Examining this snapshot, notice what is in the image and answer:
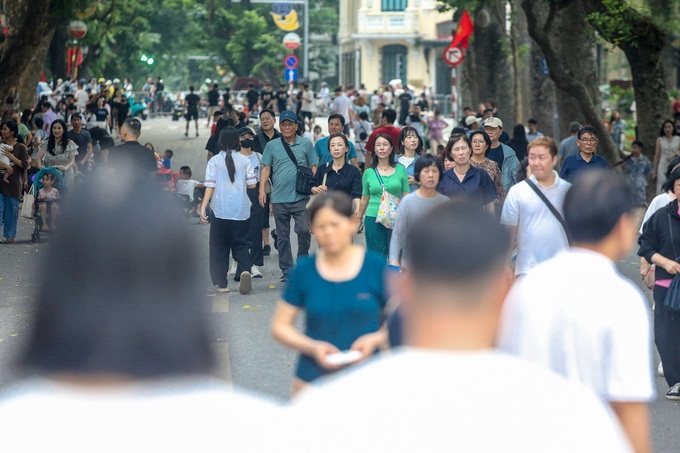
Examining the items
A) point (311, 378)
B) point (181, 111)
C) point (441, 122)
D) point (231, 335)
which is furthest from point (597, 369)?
point (181, 111)

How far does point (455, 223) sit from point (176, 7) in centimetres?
7100

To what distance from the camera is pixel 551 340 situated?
370cm

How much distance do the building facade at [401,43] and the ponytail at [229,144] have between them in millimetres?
62735

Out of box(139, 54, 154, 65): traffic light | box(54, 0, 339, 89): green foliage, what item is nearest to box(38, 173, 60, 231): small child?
box(54, 0, 339, 89): green foliage

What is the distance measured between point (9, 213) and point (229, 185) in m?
6.10

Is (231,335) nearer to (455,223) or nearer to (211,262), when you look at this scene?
(211,262)

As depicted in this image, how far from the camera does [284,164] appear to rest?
1259 cm

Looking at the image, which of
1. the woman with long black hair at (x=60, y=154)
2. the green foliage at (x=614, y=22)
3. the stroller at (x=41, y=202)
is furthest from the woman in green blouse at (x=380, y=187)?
the green foliage at (x=614, y=22)

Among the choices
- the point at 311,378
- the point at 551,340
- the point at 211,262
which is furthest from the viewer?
the point at 211,262

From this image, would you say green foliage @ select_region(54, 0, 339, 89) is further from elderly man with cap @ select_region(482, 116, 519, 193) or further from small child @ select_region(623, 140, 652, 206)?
elderly man with cap @ select_region(482, 116, 519, 193)

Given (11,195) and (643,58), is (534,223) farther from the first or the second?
(643,58)

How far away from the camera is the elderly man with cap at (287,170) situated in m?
12.6

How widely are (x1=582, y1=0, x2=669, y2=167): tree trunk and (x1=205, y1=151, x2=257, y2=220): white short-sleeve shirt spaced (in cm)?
920

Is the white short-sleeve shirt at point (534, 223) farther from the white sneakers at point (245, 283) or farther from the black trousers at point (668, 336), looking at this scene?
the white sneakers at point (245, 283)
